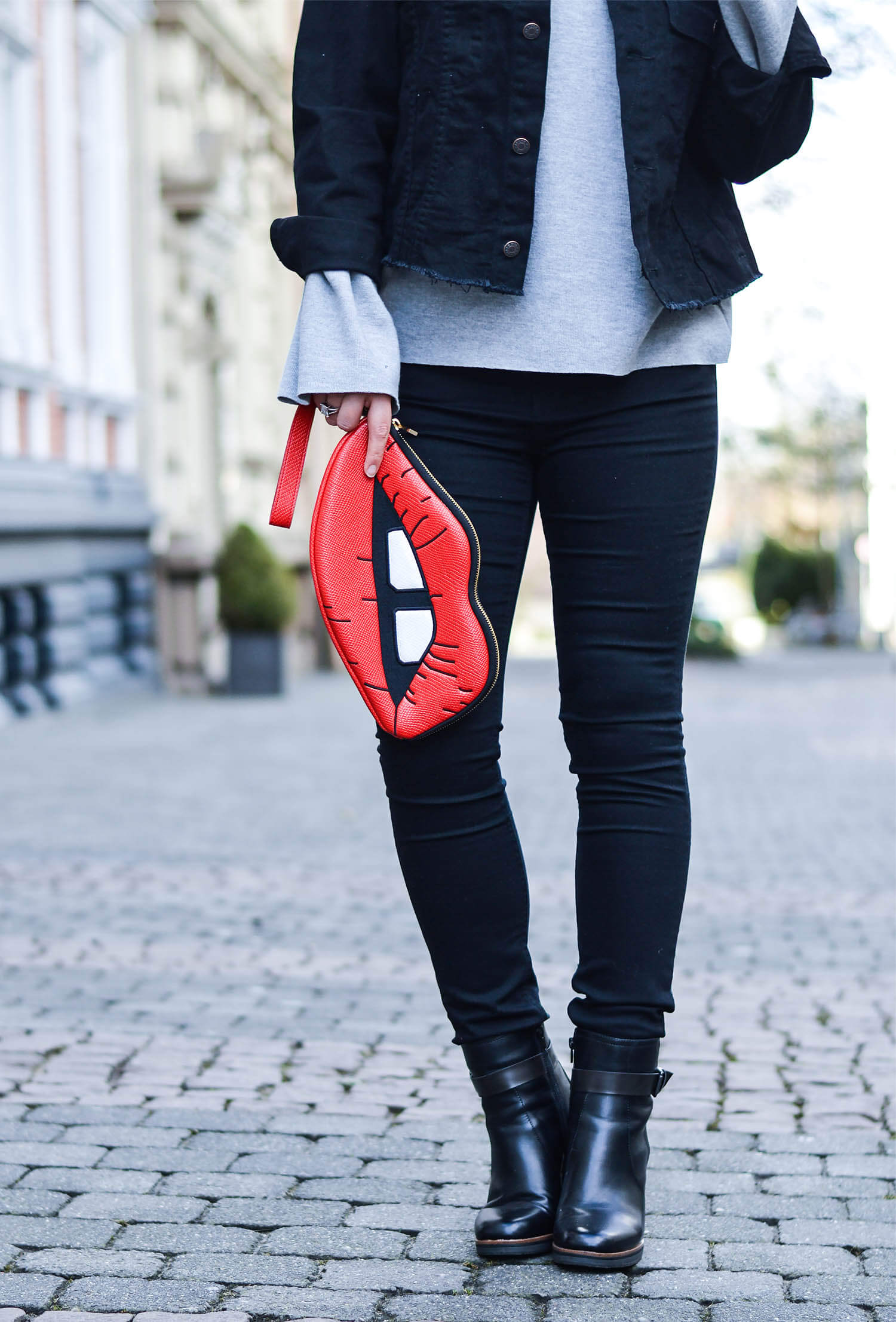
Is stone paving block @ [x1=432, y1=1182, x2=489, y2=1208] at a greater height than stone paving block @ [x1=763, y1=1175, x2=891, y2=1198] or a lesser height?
greater

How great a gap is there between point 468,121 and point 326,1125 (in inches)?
59.1

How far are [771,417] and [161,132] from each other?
1922cm

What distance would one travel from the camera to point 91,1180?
223 cm

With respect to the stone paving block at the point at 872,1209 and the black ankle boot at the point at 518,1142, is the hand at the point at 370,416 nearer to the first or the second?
the black ankle boot at the point at 518,1142

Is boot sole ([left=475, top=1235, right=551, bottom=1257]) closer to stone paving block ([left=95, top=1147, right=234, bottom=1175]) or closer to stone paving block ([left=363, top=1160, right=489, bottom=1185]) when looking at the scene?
stone paving block ([left=363, top=1160, right=489, bottom=1185])

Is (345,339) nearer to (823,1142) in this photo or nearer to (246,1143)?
(246,1143)

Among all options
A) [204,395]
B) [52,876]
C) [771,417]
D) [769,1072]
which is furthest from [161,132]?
[771,417]

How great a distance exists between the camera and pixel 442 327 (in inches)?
75.3

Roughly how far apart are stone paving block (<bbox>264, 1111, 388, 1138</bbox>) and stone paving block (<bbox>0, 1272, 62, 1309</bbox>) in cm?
62

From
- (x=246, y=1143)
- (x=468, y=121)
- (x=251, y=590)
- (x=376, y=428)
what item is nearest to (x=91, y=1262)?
(x=246, y=1143)

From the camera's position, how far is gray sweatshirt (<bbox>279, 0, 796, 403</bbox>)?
187cm

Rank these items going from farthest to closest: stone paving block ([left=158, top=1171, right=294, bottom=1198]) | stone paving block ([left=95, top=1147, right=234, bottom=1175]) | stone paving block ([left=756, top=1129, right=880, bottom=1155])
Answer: stone paving block ([left=756, top=1129, right=880, bottom=1155]), stone paving block ([left=95, top=1147, right=234, bottom=1175]), stone paving block ([left=158, top=1171, right=294, bottom=1198])

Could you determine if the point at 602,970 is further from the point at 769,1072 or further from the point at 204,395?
the point at 204,395

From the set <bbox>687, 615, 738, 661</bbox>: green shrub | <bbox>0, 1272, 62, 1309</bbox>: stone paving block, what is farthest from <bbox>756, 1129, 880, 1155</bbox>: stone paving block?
<bbox>687, 615, 738, 661</bbox>: green shrub
